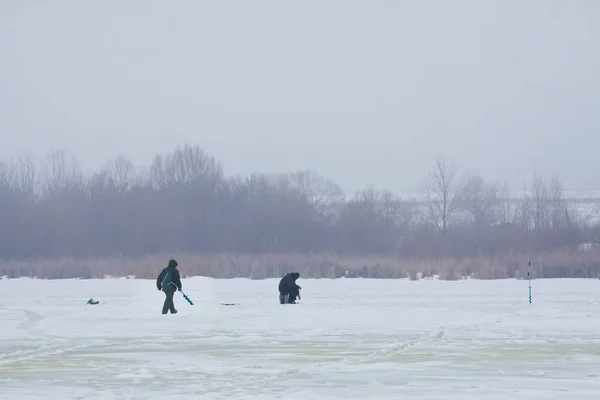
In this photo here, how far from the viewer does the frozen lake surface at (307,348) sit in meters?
10.5

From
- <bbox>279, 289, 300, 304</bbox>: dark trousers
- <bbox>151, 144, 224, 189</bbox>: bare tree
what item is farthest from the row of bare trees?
<bbox>279, 289, 300, 304</bbox>: dark trousers

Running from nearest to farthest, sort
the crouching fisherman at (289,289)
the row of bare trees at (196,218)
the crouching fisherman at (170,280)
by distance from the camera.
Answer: the crouching fisherman at (170,280) < the crouching fisherman at (289,289) < the row of bare trees at (196,218)

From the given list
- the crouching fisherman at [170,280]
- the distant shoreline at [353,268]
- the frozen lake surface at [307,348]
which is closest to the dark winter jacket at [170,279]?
the crouching fisherman at [170,280]

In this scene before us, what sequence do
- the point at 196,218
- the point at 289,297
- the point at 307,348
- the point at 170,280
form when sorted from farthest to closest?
the point at 196,218 < the point at 289,297 < the point at 170,280 < the point at 307,348

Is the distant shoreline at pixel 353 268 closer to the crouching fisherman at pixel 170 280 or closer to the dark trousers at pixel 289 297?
the dark trousers at pixel 289 297

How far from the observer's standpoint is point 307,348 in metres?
14.7

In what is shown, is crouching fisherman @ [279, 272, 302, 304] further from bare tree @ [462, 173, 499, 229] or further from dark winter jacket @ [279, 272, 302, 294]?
bare tree @ [462, 173, 499, 229]

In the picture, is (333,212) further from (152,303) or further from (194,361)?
(194,361)

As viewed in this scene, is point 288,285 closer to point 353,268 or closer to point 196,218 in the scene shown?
point 353,268

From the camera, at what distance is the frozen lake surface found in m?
10.5

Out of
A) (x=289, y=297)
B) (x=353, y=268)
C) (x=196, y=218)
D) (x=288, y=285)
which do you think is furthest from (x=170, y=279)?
(x=196, y=218)

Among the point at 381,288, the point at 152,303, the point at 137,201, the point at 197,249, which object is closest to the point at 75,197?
the point at 137,201

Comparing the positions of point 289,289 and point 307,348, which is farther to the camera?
point 289,289

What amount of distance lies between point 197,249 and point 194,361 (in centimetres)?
5126
